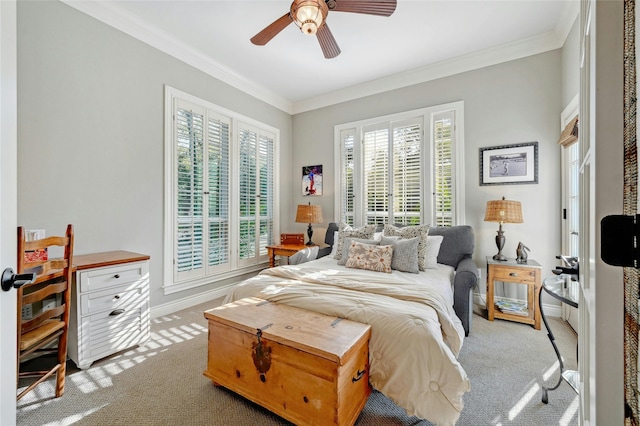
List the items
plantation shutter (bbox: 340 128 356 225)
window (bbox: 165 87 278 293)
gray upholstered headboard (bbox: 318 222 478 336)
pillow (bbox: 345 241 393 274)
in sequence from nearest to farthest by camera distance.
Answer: gray upholstered headboard (bbox: 318 222 478 336)
pillow (bbox: 345 241 393 274)
window (bbox: 165 87 278 293)
plantation shutter (bbox: 340 128 356 225)

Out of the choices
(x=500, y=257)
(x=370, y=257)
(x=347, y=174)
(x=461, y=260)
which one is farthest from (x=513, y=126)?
(x=370, y=257)

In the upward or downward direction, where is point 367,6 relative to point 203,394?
upward

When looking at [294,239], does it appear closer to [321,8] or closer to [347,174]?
[347,174]

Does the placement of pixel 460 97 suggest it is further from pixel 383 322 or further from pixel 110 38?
pixel 110 38

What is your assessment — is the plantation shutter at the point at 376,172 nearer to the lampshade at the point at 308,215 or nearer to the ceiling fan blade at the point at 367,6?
the lampshade at the point at 308,215

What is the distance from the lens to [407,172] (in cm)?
372

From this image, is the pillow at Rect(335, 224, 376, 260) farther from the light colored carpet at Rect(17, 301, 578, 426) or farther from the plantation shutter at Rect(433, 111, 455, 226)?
the light colored carpet at Rect(17, 301, 578, 426)

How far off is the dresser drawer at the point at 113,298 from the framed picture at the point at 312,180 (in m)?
2.82

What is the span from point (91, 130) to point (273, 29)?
1.87m

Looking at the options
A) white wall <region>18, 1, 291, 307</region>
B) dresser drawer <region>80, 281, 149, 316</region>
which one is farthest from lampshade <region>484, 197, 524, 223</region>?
white wall <region>18, 1, 291, 307</region>

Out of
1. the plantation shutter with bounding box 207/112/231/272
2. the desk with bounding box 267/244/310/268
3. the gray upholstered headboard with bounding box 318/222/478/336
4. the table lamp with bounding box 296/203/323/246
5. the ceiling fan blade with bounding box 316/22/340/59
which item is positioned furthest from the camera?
the table lamp with bounding box 296/203/323/246

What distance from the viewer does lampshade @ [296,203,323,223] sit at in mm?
4074

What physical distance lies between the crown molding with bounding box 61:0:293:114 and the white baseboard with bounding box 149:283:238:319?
9.25 ft
